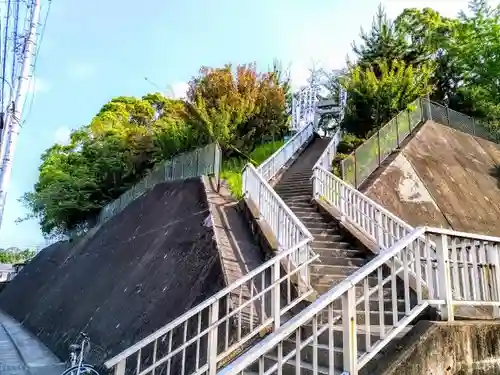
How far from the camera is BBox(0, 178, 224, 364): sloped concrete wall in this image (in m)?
7.71

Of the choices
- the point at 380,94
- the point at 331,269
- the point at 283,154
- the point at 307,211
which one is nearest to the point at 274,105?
the point at 283,154

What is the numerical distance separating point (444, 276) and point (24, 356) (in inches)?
420

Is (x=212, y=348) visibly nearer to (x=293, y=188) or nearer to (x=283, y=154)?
(x=293, y=188)

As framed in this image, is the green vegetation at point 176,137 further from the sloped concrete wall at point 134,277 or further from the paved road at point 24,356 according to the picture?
the paved road at point 24,356

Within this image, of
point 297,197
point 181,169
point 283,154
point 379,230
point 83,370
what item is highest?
point 283,154

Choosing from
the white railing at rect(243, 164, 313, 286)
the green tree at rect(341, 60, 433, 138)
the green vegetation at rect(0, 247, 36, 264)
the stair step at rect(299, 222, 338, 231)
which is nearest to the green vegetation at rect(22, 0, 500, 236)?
the green tree at rect(341, 60, 433, 138)

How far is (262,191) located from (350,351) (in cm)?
635

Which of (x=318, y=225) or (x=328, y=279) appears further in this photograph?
(x=318, y=225)

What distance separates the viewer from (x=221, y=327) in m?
5.73

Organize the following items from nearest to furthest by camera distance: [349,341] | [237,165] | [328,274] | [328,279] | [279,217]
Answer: [349,341], [328,279], [328,274], [279,217], [237,165]

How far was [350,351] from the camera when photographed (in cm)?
306

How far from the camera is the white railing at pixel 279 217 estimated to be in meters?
6.83

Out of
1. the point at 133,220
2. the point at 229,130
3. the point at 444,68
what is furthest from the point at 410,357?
the point at 444,68

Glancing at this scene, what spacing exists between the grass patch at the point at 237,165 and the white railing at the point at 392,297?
7.52m
